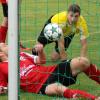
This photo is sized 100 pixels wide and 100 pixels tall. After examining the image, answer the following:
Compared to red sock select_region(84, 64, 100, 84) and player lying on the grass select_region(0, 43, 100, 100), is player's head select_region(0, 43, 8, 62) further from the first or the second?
red sock select_region(84, 64, 100, 84)

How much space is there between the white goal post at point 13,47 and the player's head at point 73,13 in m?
1.84

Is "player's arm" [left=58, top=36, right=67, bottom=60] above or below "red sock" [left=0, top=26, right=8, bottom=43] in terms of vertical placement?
below

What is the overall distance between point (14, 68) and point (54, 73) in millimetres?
1219

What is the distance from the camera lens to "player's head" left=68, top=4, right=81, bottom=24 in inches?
221

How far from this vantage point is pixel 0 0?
7.20 m

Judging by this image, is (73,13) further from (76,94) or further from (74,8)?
(76,94)

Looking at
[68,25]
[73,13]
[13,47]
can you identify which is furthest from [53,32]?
[13,47]

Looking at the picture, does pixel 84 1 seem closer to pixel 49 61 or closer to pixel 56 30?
pixel 49 61

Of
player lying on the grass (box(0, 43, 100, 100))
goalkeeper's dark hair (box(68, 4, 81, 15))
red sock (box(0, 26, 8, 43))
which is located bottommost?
player lying on the grass (box(0, 43, 100, 100))

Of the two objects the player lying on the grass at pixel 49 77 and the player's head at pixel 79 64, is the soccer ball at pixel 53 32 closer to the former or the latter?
the player lying on the grass at pixel 49 77

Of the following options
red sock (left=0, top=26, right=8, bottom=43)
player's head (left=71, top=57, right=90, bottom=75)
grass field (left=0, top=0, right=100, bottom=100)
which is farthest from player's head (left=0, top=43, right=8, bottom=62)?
red sock (left=0, top=26, right=8, bottom=43)

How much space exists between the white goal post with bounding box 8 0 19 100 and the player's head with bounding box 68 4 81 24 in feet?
6.03

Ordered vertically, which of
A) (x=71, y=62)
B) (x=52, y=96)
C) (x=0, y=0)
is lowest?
(x=52, y=96)

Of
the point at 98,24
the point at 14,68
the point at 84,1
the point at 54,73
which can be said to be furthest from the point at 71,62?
the point at 84,1
